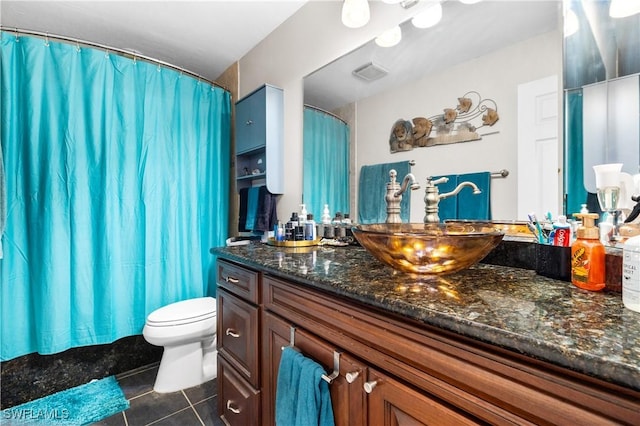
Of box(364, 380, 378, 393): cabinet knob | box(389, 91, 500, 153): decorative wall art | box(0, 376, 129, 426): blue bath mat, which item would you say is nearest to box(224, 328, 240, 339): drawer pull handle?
box(364, 380, 378, 393): cabinet knob

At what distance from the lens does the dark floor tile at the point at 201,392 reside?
1.61 m

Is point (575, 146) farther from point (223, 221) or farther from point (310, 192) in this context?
point (223, 221)

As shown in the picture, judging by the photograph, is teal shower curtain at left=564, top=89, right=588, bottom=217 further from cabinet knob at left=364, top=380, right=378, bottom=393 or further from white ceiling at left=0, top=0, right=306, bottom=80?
white ceiling at left=0, top=0, right=306, bottom=80

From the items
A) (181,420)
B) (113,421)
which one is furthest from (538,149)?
(113,421)

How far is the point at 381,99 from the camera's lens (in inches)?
54.3

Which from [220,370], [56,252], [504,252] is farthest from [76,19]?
[504,252]

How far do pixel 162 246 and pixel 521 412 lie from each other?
2029 millimetres

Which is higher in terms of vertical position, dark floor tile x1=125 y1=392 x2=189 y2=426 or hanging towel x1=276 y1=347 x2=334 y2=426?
hanging towel x1=276 y1=347 x2=334 y2=426

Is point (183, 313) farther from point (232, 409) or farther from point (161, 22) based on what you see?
point (161, 22)

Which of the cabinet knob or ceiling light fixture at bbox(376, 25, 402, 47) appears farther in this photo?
ceiling light fixture at bbox(376, 25, 402, 47)

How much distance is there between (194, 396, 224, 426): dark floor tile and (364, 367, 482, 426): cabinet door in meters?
1.17

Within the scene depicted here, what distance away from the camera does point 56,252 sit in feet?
5.11

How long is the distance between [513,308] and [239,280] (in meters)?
0.91

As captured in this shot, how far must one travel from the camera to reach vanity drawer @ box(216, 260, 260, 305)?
1026 mm
